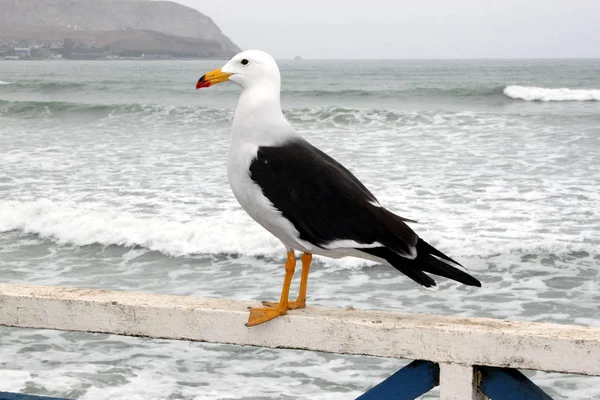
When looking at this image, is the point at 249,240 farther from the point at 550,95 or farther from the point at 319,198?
the point at 550,95

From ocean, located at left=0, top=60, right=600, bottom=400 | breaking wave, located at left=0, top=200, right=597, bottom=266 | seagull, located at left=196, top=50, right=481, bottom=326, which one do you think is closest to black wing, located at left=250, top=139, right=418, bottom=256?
seagull, located at left=196, top=50, right=481, bottom=326

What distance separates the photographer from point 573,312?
5.39 m

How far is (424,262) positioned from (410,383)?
29 centimetres

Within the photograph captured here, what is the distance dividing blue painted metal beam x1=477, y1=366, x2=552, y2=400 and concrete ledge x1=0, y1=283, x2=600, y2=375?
4cm

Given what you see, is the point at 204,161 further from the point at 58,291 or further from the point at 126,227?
the point at 58,291

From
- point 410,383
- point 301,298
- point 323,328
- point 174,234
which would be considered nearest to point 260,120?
point 301,298

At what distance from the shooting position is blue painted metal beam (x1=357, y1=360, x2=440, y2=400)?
5.36 feet

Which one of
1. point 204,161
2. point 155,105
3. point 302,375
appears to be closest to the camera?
point 302,375

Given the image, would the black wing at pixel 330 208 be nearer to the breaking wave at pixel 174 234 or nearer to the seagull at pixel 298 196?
the seagull at pixel 298 196

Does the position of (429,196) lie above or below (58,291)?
below

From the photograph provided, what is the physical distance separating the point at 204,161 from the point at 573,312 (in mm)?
8244

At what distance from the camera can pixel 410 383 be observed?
165 cm

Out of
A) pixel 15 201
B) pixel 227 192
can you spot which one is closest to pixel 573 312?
pixel 227 192

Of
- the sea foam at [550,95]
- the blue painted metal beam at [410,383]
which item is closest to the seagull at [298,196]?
the blue painted metal beam at [410,383]
